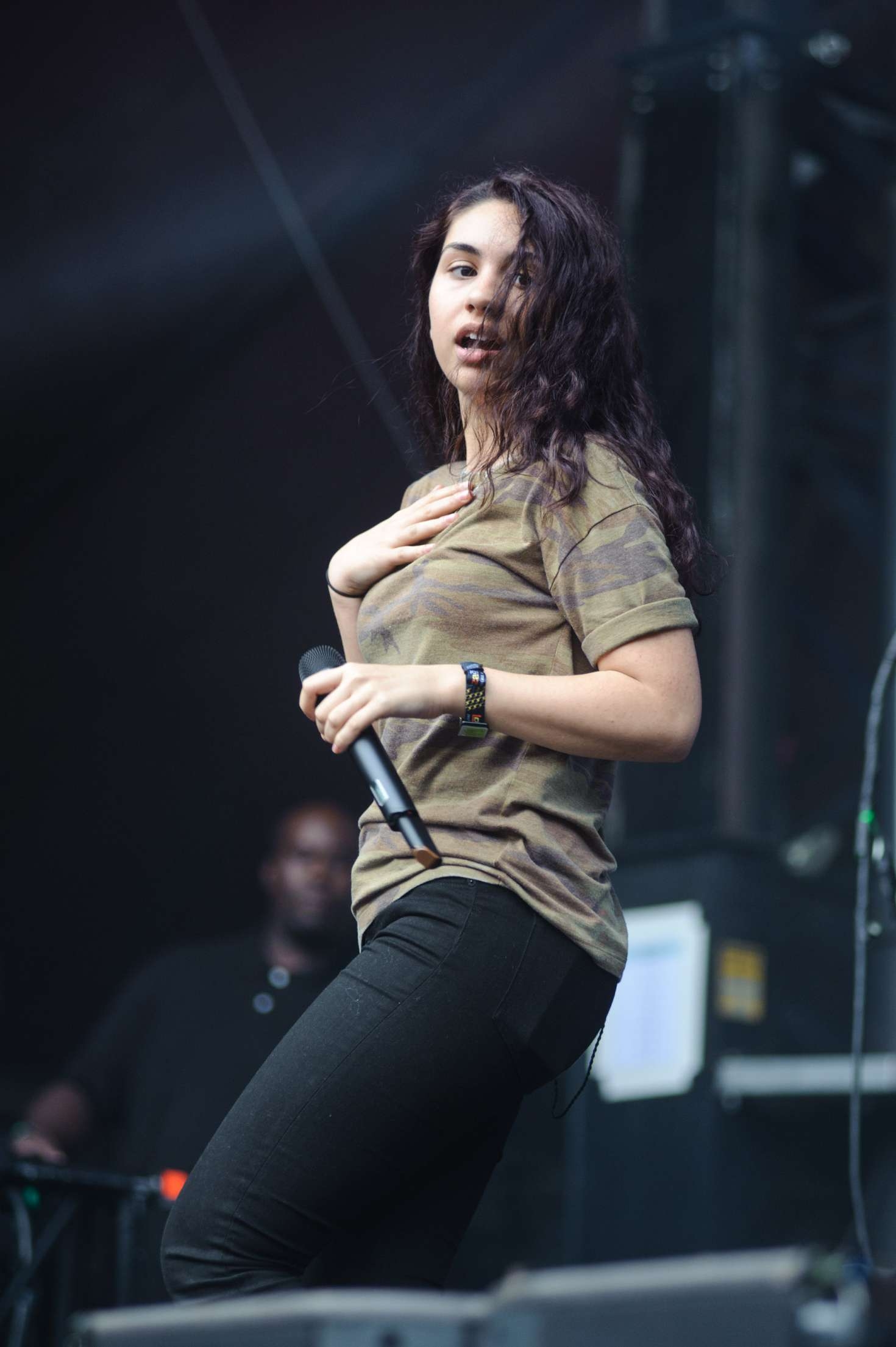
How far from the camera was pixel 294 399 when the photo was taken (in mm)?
4133

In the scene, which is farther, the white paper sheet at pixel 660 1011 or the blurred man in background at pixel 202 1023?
the blurred man in background at pixel 202 1023

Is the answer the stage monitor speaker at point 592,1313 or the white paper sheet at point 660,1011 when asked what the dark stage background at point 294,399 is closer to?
the white paper sheet at point 660,1011

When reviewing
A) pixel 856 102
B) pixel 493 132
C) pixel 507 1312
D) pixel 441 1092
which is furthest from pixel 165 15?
pixel 507 1312

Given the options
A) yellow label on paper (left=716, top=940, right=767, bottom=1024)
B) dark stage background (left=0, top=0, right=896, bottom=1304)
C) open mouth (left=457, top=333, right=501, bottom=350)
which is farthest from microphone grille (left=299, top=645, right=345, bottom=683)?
yellow label on paper (left=716, top=940, right=767, bottom=1024)

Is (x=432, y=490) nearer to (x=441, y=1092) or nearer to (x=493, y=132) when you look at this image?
(x=441, y=1092)

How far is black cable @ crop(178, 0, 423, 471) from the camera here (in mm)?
3793

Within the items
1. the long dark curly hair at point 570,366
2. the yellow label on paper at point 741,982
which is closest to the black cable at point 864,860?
the long dark curly hair at point 570,366

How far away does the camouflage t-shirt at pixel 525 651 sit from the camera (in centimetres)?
146

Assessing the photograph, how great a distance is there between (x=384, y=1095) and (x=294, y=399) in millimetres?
2954

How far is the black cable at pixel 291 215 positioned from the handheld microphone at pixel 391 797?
7.20 ft

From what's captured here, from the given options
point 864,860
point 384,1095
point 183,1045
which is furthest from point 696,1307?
point 183,1045

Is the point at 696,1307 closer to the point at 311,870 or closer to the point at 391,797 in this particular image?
the point at 391,797

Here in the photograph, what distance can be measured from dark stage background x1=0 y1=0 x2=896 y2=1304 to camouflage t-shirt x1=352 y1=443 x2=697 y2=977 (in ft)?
7.59

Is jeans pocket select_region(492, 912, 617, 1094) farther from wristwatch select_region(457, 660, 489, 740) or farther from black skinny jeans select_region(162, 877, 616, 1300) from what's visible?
wristwatch select_region(457, 660, 489, 740)
